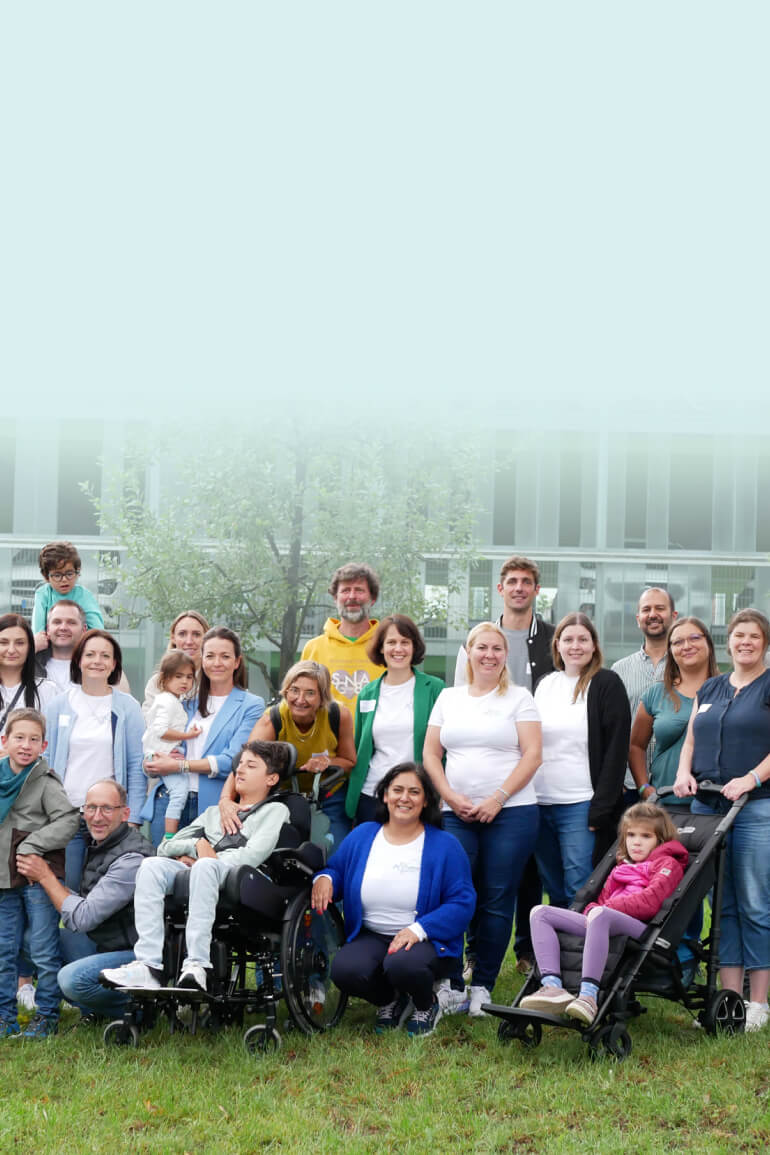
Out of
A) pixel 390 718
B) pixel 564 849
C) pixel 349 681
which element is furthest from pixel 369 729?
pixel 564 849

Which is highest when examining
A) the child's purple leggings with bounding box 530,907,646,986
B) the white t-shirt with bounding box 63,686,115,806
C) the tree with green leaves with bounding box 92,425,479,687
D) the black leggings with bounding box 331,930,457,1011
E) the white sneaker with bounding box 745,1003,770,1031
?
the tree with green leaves with bounding box 92,425,479,687

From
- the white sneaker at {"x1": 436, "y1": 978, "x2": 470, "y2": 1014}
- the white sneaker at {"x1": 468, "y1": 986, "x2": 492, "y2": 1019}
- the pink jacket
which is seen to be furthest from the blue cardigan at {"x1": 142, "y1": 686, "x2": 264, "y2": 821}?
the pink jacket

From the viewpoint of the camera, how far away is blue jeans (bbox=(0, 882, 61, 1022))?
5484 mm

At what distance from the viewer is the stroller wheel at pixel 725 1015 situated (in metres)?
5.34

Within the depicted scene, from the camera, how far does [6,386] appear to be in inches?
1029

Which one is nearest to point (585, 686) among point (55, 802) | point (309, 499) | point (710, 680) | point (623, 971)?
point (710, 680)

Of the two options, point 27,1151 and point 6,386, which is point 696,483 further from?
point 27,1151

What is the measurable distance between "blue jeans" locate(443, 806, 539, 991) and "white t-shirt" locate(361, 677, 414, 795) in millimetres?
460

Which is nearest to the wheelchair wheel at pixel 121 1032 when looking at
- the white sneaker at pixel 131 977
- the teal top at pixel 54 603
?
the white sneaker at pixel 131 977

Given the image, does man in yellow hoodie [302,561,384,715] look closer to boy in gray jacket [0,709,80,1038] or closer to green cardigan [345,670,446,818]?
green cardigan [345,670,446,818]

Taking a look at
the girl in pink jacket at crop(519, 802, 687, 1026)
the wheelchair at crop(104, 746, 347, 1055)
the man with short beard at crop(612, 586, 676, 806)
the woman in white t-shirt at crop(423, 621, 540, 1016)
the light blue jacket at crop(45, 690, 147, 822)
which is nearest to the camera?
the girl in pink jacket at crop(519, 802, 687, 1026)

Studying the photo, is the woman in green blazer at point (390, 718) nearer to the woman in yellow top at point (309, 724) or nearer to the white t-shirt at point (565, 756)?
the woman in yellow top at point (309, 724)

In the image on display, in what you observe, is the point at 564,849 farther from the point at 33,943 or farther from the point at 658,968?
the point at 33,943

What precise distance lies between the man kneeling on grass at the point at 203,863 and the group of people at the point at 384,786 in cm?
1
